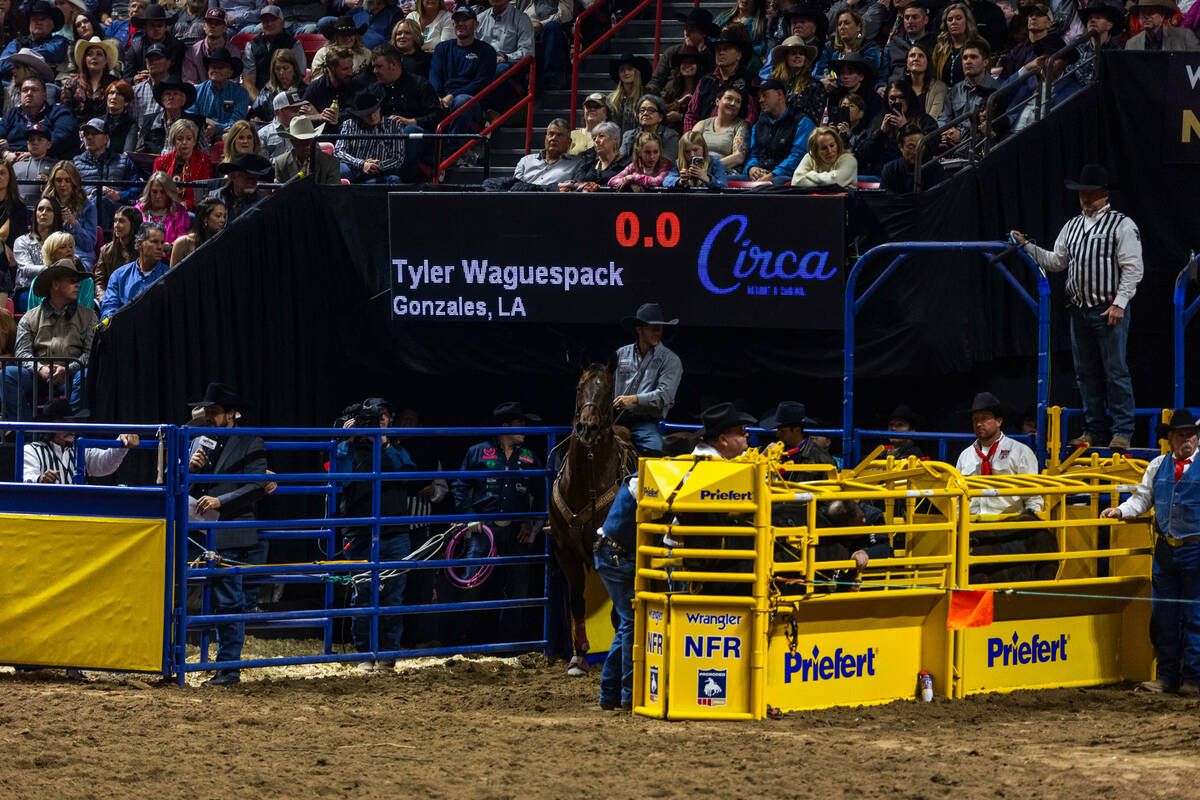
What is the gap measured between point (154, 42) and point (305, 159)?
559cm

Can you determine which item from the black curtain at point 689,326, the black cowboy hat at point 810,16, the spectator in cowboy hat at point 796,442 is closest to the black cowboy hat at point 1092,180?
the black curtain at point 689,326

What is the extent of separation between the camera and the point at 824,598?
30.7 feet

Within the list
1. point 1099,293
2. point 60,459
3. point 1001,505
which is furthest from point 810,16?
point 60,459

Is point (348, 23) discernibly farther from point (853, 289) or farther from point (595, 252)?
point (853, 289)

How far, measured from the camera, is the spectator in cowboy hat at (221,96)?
1834 cm

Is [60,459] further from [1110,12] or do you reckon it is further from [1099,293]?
[1110,12]

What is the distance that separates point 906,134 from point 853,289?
7.70 feet

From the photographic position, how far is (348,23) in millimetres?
17516

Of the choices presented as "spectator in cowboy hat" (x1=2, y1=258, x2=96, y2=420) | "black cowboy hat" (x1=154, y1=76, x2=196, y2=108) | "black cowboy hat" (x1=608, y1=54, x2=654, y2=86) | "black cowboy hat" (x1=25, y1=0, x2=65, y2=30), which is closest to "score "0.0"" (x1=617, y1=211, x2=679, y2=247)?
"black cowboy hat" (x1=608, y1=54, x2=654, y2=86)

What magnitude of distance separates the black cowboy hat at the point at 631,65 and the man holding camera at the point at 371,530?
4.71 meters

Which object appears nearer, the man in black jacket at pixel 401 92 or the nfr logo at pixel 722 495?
the nfr logo at pixel 722 495

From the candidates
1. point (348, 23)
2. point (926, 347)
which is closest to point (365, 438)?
point (926, 347)

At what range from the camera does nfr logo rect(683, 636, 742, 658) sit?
9203 millimetres

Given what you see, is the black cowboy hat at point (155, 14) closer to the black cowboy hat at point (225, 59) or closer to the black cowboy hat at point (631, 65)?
the black cowboy hat at point (225, 59)
